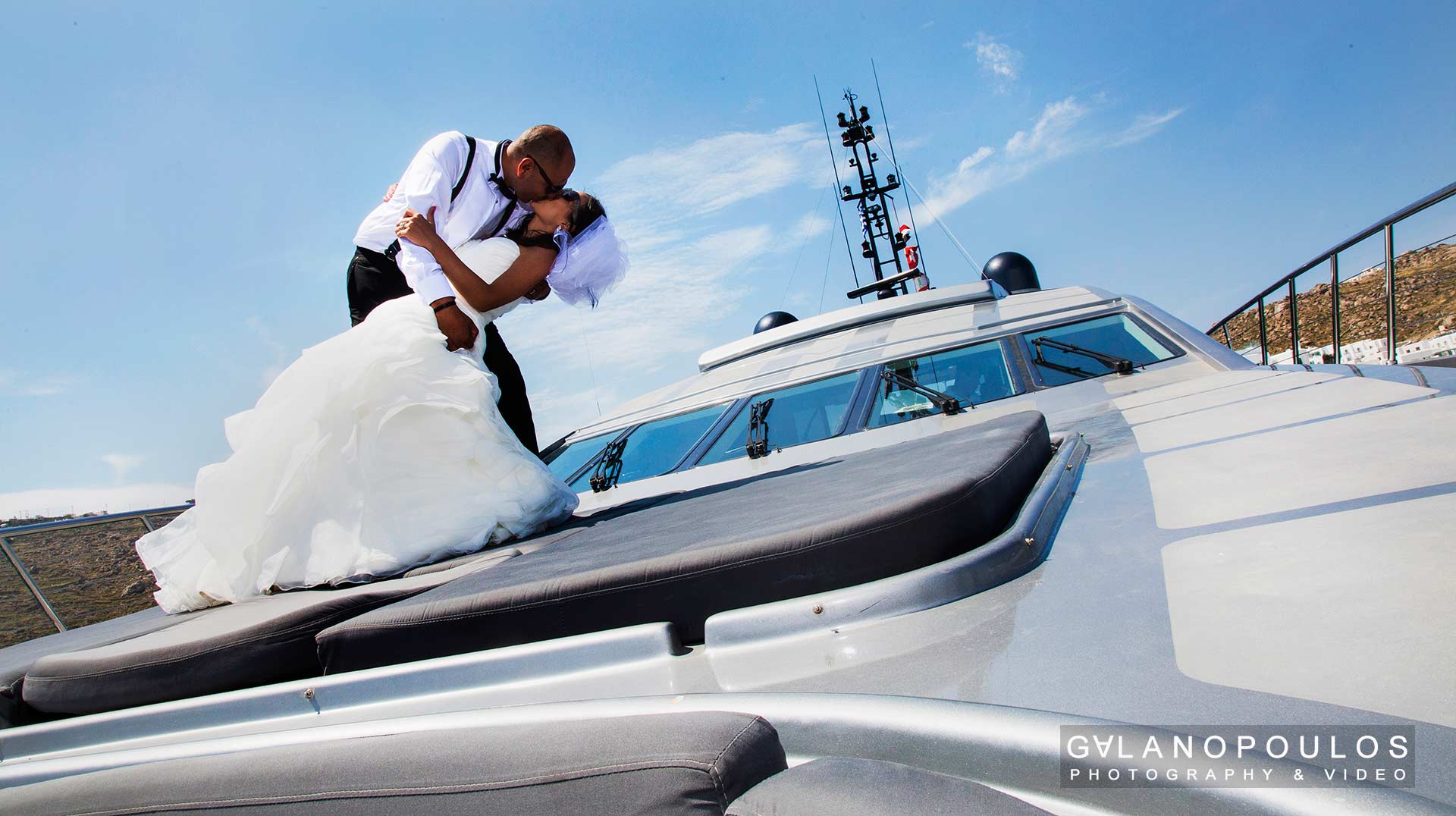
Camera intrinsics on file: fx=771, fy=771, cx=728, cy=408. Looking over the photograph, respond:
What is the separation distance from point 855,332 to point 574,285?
339 cm

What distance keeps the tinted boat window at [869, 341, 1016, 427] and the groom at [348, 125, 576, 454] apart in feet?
5.76

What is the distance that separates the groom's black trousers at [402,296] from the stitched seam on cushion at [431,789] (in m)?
1.55

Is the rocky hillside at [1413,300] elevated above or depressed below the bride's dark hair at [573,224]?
below

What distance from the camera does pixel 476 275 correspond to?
6.84ft

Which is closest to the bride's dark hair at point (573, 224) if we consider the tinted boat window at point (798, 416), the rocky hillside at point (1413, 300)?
the tinted boat window at point (798, 416)

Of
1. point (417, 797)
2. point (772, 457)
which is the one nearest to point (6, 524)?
point (772, 457)

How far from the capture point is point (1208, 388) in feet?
7.90

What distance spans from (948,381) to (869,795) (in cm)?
314

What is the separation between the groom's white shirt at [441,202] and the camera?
6.44 feet

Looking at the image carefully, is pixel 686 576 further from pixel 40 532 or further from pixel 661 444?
pixel 40 532

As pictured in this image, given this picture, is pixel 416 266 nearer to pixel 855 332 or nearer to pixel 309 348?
pixel 309 348

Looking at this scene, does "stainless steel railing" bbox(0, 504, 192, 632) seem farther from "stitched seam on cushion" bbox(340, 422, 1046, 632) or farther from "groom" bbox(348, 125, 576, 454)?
"stitched seam on cushion" bbox(340, 422, 1046, 632)

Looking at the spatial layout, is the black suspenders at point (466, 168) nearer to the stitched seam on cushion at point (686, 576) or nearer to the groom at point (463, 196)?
the groom at point (463, 196)

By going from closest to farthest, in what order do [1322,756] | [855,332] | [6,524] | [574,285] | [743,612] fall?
[1322,756]
[743,612]
[574,285]
[6,524]
[855,332]
